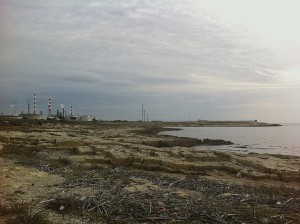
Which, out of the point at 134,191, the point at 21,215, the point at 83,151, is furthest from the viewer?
the point at 83,151

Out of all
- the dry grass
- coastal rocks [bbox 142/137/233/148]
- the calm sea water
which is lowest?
the calm sea water

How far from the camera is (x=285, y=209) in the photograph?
12203mm

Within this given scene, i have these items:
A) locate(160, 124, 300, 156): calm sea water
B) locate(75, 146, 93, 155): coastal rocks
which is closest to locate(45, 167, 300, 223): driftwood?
locate(75, 146, 93, 155): coastal rocks

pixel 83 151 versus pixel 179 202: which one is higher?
pixel 83 151

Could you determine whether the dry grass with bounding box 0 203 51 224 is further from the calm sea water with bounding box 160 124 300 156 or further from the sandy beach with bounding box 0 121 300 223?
the calm sea water with bounding box 160 124 300 156

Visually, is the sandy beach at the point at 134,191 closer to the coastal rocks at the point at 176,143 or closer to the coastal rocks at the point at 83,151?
the coastal rocks at the point at 83,151

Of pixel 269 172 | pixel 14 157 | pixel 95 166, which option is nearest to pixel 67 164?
pixel 95 166

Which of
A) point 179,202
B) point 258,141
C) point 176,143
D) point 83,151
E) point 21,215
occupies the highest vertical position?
point 83,151

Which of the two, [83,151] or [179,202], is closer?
[179,202]

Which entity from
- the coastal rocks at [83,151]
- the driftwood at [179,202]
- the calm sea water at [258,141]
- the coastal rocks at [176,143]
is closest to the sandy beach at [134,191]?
the driftwood at [179,202]

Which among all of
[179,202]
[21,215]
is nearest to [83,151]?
[179,202]

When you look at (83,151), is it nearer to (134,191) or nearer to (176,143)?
(134,191)

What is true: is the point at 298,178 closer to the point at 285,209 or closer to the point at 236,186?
the point at 236,186

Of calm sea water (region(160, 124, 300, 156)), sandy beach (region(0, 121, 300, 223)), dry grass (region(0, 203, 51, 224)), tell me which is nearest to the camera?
dry grass (region(0, 203, 51, 224))
